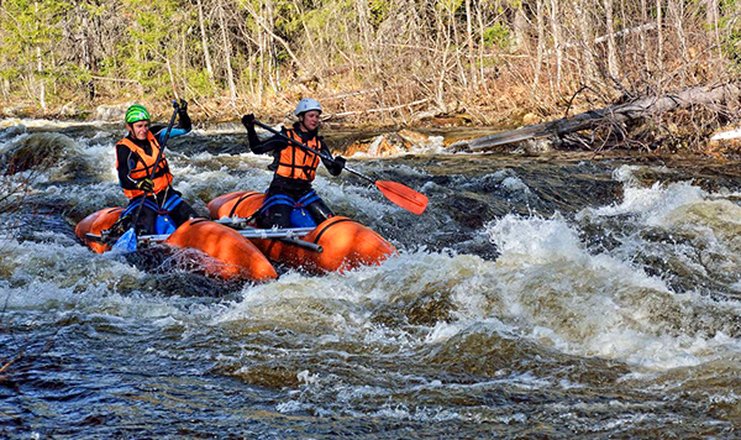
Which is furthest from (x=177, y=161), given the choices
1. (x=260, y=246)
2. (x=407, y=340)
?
(x=407, y=340)

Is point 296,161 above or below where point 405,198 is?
above

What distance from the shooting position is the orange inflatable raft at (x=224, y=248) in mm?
6859

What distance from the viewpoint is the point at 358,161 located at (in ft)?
43.5

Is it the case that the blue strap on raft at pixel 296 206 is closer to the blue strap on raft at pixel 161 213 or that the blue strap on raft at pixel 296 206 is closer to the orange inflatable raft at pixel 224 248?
the orange inflatable raft at pixel 224 248

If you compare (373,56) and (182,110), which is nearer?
(182,110)

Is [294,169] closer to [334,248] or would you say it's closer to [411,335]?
[334,248]

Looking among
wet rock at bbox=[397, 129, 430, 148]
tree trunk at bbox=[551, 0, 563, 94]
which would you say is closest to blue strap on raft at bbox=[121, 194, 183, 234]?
wet rock at bbox=[397, 129, 430, 148]

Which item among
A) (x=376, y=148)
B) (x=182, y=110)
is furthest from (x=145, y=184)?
(x=376, y=148)

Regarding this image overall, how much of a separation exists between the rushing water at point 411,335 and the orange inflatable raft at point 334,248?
16 cm

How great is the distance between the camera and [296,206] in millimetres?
7984

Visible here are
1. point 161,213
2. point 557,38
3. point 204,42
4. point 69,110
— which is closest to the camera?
point 161,213

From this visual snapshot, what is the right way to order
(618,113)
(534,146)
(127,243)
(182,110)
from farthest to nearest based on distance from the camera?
(534,146) < (618,113) < (182,110) < (127,243)

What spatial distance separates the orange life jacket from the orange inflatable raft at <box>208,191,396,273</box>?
120 cm

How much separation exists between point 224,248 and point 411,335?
7.78 feet
